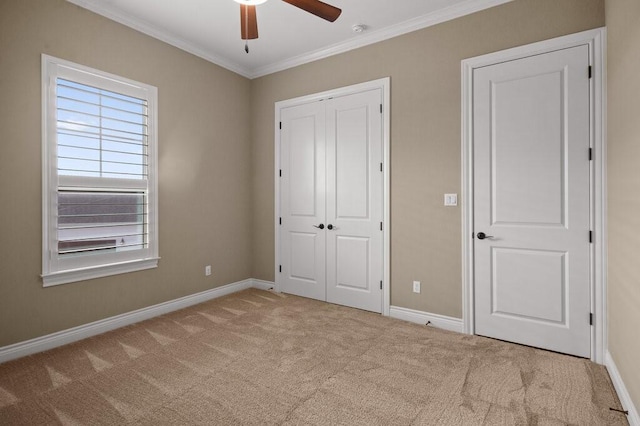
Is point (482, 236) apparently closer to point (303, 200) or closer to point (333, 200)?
point (333, 200)

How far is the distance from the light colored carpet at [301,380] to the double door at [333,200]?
2.48 feet

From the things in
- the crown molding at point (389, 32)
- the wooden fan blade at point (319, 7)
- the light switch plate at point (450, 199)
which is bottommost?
the light switch plate at point (450, 199)

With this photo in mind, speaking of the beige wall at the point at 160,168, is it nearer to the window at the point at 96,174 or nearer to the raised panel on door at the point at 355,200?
the window at the point at 96,174

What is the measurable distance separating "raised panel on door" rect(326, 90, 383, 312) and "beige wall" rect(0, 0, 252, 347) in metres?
1.32

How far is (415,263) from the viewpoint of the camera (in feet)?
11.1

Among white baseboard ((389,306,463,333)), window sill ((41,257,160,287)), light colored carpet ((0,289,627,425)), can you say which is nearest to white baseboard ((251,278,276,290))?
light colored carpet ((0,289,627,425))

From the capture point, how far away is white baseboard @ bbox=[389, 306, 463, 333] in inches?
124

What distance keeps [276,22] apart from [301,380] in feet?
10.4

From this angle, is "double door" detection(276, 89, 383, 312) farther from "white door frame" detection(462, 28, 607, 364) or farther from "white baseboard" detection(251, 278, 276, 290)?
"white door frame" detection(462, 28, 607, 364)

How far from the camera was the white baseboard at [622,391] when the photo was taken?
71.8 inches

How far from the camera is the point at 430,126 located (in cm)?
326

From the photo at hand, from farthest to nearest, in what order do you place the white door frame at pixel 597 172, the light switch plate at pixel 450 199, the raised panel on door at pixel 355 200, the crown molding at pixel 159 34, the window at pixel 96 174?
the raised panel on door at pixel 355 200, the light switch plate at pixel 450 199, the crown molding at pixel 159 34, the window at pixel 96 174, the white door frame at pixel 597 172

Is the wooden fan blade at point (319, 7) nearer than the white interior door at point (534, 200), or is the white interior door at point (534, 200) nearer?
the wooden fan blade at point (319, 7)

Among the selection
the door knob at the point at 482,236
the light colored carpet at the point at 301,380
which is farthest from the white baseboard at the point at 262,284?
the door knob at the point at 482,236
